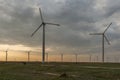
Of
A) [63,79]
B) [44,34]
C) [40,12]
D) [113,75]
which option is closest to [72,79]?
[63,79]

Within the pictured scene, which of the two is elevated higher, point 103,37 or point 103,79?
point 103,37

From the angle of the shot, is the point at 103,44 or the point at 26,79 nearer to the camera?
the point at 26,79

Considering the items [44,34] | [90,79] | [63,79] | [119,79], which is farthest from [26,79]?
[44,34]

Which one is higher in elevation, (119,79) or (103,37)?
(103,37)

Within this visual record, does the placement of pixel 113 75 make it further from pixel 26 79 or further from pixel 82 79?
pixel 26 79

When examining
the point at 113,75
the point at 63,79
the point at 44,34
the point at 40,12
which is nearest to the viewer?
the point at 63,79

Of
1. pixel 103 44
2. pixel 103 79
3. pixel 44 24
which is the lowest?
pixel 103 79

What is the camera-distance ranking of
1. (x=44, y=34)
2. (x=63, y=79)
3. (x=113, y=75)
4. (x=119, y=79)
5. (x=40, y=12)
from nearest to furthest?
1. (x=63, y=79)
2. (x=119, y=79)
3. (x=113, y=75)
4. (x=44, y=34)
5. (x=40, y=12)

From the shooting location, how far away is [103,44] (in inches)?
5768

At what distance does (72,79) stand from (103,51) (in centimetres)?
9314

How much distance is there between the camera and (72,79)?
52750 millimetres

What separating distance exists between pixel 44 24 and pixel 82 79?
8898 centimetres

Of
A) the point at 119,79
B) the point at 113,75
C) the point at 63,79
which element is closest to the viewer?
the point at 63,79

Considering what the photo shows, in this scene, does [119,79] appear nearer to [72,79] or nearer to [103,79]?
[103,79]
